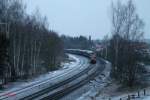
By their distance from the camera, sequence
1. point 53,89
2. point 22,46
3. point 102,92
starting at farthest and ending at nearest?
point 22,46, point 53,89, point 102,92

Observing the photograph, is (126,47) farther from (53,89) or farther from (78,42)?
(78,42)

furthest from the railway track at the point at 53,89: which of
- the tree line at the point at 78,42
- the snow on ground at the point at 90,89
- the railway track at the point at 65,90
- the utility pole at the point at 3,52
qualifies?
the tree line at the point at 78,42

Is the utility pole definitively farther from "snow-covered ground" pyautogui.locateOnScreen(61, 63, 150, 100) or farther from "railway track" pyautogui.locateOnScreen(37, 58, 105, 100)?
"snow-covered ground" pyautogui.locateOnScreen(61, 63, 150, 100)

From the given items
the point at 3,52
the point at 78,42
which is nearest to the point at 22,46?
the point at 3,52

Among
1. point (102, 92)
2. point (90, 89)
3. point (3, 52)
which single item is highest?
point (3, 52)

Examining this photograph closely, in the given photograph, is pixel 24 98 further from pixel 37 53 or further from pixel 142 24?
pixel 37 53

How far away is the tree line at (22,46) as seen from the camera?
49.1 m

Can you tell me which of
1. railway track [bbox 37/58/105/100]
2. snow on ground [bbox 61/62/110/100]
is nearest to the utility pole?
railway track [bbox 37/58/105/100]

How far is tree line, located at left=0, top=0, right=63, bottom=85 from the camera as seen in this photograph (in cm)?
4906

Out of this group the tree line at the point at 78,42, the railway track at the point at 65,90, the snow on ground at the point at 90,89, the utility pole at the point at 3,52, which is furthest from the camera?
the tree line at the point at 78,42

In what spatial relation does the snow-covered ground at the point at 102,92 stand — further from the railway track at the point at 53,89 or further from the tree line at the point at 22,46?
the tree line at the point at 22,46

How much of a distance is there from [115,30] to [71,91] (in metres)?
17.9

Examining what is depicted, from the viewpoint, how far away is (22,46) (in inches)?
2245

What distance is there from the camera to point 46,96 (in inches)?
1379
